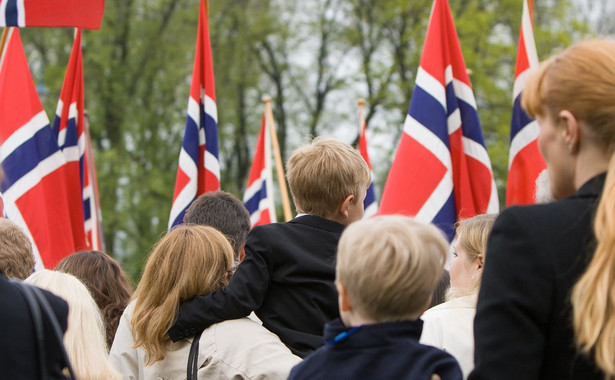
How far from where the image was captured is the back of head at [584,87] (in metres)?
1.99

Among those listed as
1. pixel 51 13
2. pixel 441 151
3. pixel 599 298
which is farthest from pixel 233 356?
pixel 51 13

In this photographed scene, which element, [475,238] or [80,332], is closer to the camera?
[80,332]

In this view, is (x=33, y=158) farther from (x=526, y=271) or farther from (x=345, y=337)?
(x=526, y=271)

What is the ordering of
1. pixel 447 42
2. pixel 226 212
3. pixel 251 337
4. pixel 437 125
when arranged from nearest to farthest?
pixel 251 337 → pixel 226 212 → pixel 437 125 → pixel 447 42

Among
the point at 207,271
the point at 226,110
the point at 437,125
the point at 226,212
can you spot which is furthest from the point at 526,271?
the point at 226,110

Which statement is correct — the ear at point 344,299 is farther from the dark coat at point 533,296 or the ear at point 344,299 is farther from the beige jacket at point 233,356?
the beige jacket at point 233,356

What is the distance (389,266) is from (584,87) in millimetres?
634

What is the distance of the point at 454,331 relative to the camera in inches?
129

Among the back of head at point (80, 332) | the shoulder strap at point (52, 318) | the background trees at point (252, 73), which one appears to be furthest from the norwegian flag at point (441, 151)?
the background trees at point (252, 73)

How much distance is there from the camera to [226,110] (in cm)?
2175

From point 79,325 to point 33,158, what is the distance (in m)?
4.33

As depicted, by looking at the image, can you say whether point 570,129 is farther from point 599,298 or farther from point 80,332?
point 80,332

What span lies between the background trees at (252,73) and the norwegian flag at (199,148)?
11.2 meters

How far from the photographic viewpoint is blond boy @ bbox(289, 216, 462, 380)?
7.23 ft
